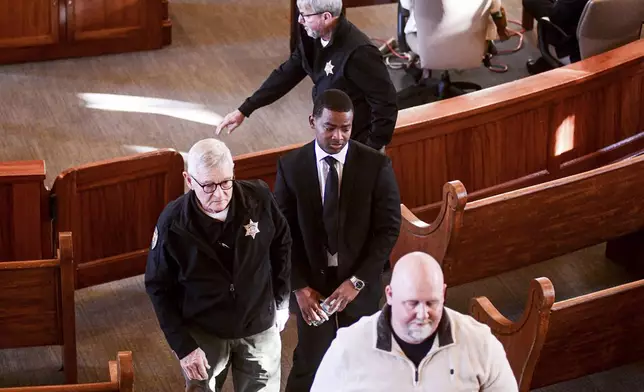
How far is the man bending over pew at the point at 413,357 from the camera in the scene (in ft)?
9.17

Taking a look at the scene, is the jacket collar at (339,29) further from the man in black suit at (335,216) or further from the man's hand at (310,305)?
the man's hand at (310,305)

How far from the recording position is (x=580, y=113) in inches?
224

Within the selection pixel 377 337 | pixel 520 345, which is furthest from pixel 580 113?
pixel 377 337

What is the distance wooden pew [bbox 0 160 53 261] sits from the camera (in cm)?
459

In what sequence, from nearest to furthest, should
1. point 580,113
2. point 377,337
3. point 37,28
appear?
point 377,337 < point 580,113 < point 37,28

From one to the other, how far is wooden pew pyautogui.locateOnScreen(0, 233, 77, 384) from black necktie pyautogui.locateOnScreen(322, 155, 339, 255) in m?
0.94

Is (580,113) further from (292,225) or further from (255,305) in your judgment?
(255,305)

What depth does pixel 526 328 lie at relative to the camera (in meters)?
3.86

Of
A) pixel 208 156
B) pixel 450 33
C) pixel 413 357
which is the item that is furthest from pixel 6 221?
pixel 450 33

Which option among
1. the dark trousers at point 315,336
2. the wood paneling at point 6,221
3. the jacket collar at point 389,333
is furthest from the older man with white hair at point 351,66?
the jacket collar at point 389,333

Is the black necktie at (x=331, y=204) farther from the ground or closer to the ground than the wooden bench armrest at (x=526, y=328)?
farther from the ground

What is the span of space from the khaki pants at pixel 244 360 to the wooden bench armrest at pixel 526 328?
84cm

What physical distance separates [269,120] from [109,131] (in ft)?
2.98

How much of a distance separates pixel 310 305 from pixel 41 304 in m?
1.06
